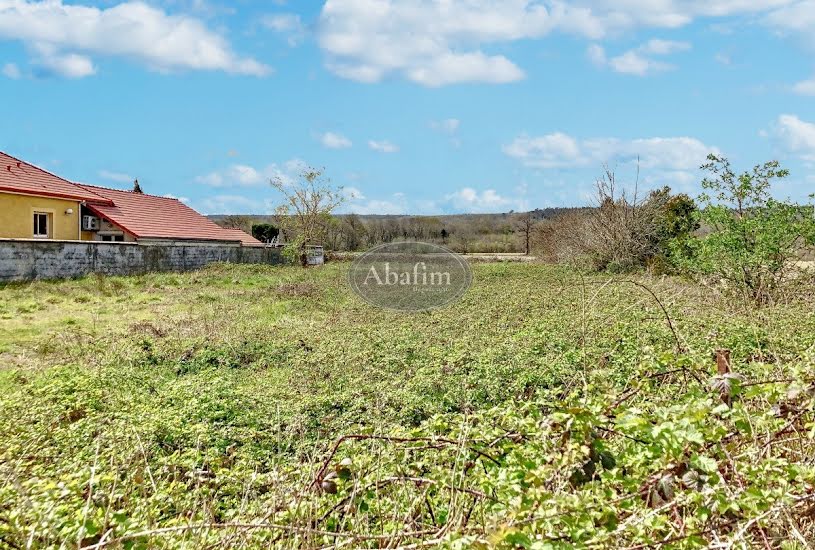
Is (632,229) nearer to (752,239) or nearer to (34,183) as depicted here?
(752,239)

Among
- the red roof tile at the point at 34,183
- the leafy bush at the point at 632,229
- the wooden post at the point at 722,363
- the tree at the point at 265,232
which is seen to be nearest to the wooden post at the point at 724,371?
the wooden post at the point at 722,363

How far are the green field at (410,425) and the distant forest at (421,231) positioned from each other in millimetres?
19475

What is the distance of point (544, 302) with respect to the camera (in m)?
9.83

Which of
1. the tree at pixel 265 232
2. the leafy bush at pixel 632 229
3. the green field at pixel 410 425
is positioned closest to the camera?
the green field at pixel 410 425

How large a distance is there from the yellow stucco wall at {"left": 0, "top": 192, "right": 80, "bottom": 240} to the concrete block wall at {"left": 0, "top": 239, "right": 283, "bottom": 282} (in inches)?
181

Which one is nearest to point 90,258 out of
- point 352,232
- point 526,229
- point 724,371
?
point 724,371

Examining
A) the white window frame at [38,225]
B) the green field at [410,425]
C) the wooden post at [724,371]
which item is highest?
the white window frame at [38,225]

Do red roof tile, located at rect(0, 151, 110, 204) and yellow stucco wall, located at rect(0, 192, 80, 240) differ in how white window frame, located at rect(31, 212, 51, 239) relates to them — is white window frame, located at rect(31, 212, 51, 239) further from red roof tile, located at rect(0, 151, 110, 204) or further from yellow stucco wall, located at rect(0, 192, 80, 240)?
red roof tile, located at rect(0, 151, 110, 204)

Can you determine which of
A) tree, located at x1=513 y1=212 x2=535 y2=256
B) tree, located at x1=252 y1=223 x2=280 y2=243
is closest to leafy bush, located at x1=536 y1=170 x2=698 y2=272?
tree, located at x1=513 y1=212 x2=535 y2=256

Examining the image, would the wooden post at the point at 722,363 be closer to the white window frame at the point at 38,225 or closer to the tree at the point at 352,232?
the white window frame at the point at 38,225

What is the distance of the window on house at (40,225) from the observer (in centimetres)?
1992

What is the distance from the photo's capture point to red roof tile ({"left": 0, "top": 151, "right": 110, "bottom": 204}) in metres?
19.0

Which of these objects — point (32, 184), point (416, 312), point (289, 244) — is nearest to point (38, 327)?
point (416, 312)

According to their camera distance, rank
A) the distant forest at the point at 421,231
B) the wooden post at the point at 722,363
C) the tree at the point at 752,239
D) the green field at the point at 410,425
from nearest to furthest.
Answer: the green field at the point at 410,425 → the wooden post at the point at 722,363 → the tree at the point at 752,239 → the distant forest at the point at 421,231
